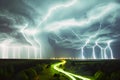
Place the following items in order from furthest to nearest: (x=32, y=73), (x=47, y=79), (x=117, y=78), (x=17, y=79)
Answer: (x=32, y=73)
(x=47, y=79)
(x=17, y=79)
(x=117, y=78)

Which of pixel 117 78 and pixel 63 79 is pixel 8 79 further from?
pixel 117 78

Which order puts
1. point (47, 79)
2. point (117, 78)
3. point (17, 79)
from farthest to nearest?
point (47, 79) → point (17, 79) → point (117, 78)

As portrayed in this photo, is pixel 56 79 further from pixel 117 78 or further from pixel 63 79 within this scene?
pixel 117 78

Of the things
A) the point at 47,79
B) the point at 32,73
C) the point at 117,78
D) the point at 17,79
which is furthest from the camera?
the point at 32,73

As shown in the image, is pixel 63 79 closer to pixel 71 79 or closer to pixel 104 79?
pixel 71 79

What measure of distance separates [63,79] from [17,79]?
5787 millimetres

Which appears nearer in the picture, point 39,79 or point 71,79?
point 71,79

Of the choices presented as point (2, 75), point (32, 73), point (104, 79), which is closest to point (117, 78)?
point (104, 79)

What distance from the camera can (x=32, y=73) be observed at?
35.2m

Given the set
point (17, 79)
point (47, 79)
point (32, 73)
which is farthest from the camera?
point (32, 73)

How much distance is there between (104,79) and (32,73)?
11.3 m

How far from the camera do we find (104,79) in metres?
28.4

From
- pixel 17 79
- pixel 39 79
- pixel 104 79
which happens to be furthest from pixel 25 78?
pixel 104 79

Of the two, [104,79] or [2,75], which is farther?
[2,75]
